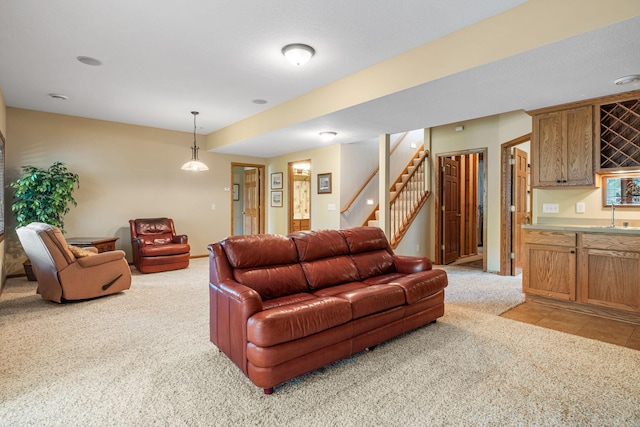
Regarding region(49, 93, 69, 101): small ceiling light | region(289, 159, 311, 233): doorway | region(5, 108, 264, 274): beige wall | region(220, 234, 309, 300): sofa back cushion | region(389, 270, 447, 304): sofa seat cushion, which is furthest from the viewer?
region(289, 159, 311, 233): doorway

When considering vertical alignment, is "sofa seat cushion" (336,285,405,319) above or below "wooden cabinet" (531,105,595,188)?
below

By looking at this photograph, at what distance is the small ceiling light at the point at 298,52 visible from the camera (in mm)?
3098

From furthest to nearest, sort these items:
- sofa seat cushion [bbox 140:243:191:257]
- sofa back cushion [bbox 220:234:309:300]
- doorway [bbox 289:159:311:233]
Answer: doorway [bbox 289:159:311:233], sofa seat cushion [bbox 140:243:191:257], sofa back cushion [bbox 220:234:309:300]

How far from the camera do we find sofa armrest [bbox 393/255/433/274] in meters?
3.38

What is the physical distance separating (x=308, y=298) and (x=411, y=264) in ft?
4.43

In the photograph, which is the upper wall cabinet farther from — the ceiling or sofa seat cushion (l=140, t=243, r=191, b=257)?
sofa seat cushion (l=140, t=243, r=191, b=257)

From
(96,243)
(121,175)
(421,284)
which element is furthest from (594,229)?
(121,175)

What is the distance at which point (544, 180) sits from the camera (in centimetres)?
392

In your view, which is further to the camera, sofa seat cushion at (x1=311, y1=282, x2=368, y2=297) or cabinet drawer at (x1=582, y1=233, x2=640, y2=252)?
cabinet drawer at (x1=582, y1=233, x2=640, y2=252)

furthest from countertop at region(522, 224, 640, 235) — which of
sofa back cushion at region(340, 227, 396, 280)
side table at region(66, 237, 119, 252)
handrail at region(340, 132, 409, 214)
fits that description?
side table at region(66, 237, 119, 252)

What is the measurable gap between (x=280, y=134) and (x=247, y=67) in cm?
192

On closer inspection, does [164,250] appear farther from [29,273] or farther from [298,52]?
[298,52]

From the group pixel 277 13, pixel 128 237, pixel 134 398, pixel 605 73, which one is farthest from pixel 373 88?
pixel 128 237

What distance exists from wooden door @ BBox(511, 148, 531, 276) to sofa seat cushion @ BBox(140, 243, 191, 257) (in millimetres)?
5611
